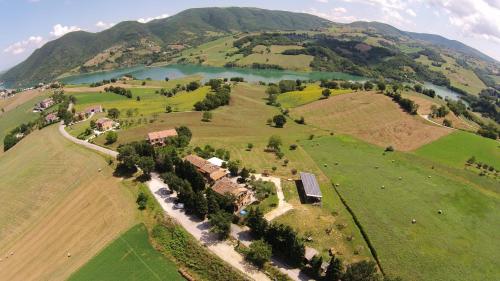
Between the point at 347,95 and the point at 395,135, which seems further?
the point at 347,95

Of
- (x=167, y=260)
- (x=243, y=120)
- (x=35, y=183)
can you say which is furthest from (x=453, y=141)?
(x=35, y=183)

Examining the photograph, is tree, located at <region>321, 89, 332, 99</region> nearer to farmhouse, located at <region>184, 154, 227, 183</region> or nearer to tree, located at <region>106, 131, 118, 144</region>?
farmhouse, located at <region>184, 154, 227, 183</region>

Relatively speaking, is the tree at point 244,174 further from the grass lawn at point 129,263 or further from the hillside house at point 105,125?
the hillside house at point 105,125

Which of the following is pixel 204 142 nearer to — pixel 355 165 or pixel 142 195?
pixel 142 195

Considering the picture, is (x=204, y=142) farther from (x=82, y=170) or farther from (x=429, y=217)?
(x=429, y=217)

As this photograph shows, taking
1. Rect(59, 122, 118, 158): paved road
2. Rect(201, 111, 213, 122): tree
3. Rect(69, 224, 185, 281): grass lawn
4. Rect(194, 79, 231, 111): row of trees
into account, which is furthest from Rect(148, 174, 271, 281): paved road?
Rect(194, 79, 231, 111): row of trees

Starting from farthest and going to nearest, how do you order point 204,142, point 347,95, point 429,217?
point 347,95, point 204,142, point 429,217

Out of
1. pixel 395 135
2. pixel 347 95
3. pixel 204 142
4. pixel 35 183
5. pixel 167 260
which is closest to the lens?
pixel 167 260

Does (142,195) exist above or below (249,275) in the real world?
above
